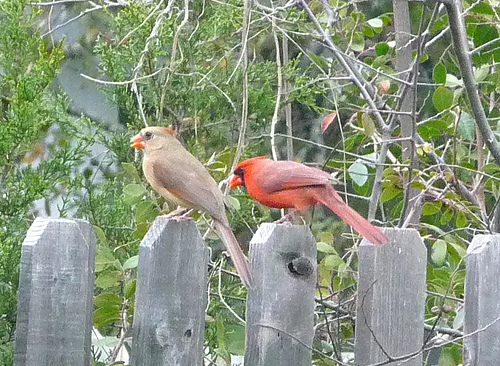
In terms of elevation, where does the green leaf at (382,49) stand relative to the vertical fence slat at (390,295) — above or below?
above

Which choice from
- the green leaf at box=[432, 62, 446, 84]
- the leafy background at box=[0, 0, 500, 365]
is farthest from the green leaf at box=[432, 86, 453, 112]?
the green leaf at box=[432, 62, 446, 84]

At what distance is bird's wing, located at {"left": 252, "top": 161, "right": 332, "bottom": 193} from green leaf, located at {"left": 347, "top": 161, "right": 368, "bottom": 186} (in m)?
0.37

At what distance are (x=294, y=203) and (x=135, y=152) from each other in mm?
634

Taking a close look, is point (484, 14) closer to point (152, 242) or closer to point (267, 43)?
point (267, 43)

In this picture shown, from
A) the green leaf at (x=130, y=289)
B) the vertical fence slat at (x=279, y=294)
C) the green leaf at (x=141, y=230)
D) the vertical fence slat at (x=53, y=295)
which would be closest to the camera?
the vertical fence slat at (x=53, y=295)

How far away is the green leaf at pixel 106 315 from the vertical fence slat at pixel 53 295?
63cm

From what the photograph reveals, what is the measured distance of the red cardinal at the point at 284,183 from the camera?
9.57 ft

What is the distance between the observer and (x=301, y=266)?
2357 millimetres

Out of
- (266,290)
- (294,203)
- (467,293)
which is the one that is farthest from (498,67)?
(266,290)

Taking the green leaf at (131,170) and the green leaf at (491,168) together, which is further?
the green leaf at (491,168)

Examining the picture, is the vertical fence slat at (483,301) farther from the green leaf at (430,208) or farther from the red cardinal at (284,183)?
the green leaf at (430,208)

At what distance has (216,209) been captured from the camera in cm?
262

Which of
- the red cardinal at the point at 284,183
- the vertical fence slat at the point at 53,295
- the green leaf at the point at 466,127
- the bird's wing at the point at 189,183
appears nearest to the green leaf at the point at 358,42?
the green leaf at the point at 466,127

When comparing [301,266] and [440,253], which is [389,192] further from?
[301,266]
